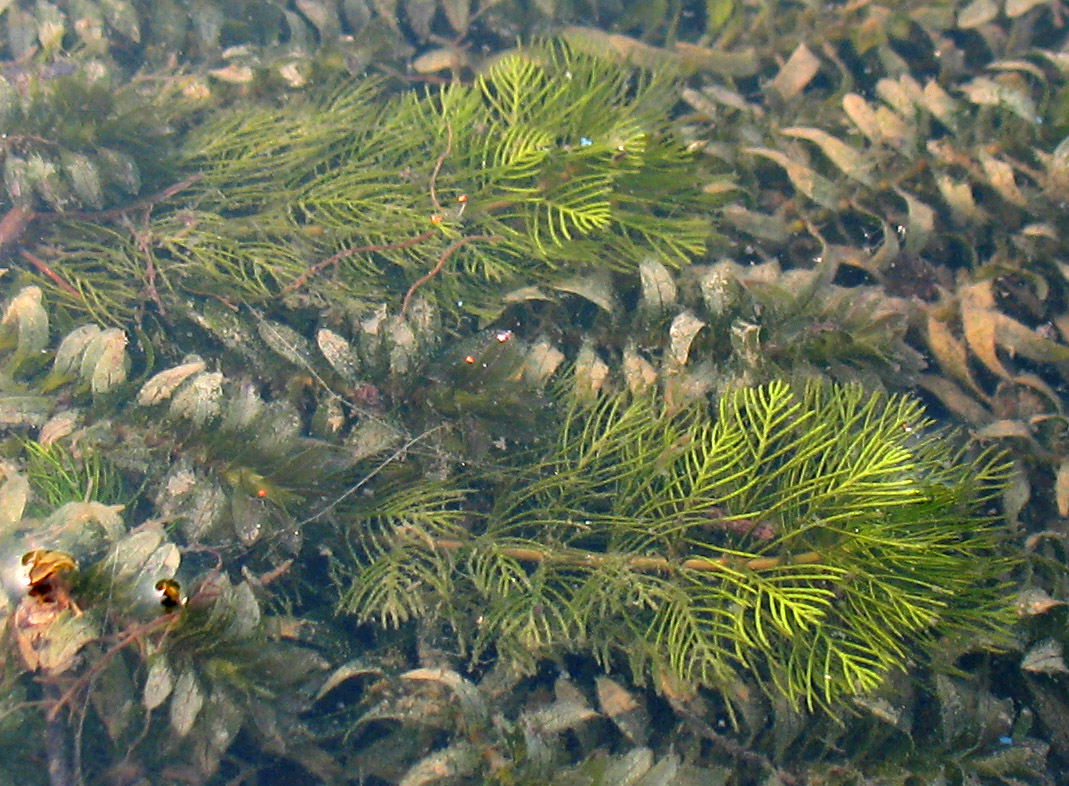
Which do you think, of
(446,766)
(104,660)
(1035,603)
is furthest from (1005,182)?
(104,660)

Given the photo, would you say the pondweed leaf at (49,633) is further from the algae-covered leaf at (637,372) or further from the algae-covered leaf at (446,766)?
the algae-covered leaf at (637,372)

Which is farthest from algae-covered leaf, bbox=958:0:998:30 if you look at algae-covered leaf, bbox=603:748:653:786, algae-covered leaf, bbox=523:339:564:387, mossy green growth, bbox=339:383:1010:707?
algae-covered leaf, bbox=603:748:653:786

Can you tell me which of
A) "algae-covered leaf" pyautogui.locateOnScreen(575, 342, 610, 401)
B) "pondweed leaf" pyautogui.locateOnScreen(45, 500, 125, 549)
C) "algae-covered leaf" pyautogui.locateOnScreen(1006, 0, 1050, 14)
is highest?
"algae-covered leaf" pyautogui.locateOnScreen(1006, 0, 1050, 14)

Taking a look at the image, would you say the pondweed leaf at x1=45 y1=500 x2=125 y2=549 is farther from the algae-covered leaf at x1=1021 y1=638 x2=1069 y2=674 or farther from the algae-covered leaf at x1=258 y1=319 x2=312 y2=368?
the algae-covered leaf at x1=1021 y1=638 x2=1069 y2=674

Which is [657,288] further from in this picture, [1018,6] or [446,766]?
[1018,6]

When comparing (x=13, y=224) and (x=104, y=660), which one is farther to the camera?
(x=13, y=224)

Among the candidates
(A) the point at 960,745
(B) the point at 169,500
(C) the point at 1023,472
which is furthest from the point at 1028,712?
(B) the point at 169,500
